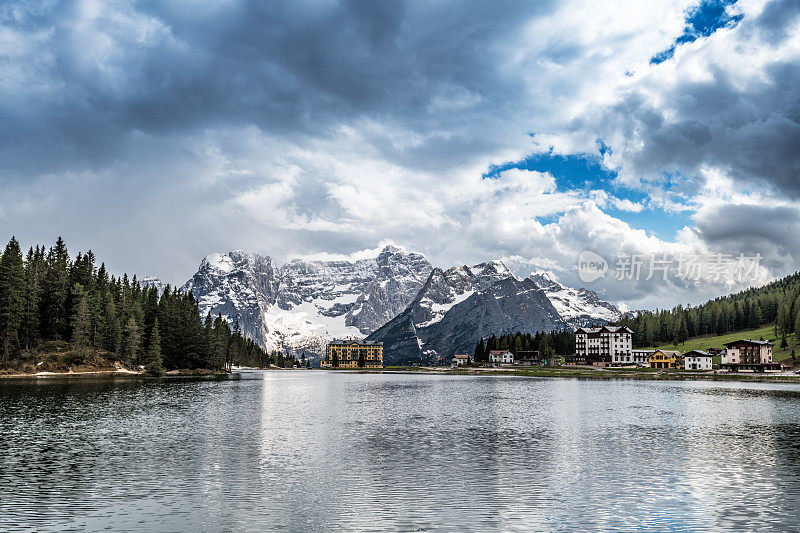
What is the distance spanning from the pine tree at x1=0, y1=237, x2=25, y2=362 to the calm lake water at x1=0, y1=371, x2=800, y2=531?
295 feet

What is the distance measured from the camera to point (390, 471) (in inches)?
1501

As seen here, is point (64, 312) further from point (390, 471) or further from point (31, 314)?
point (390, 471)

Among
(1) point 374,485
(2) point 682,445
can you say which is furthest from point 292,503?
(2) point 682,445

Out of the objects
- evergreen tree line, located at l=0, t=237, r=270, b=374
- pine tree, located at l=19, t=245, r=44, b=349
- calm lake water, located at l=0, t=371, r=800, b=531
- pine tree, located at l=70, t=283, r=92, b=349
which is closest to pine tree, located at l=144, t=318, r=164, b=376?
evergreen tree line, located at l=0, t=237, r=270, b=374

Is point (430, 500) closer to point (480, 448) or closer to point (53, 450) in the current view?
point (480, 448)

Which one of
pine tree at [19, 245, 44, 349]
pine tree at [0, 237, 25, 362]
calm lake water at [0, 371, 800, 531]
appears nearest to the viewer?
calm lake water at [0, 371, 800, 531]

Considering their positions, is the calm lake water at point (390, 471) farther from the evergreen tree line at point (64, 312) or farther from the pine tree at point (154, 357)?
the pine tree at point (154, 357)

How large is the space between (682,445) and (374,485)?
3108 centimetres

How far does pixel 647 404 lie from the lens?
3809 inches

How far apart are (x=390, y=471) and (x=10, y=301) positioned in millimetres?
148805

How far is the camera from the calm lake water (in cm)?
2719

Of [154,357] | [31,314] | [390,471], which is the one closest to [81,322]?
[31,314]

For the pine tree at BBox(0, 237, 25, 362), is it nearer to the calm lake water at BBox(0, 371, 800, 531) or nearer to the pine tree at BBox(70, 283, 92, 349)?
the pine tree at BBox(70, 283, 92, 349)

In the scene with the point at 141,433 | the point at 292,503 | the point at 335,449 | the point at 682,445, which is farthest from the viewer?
the point at 141,433
